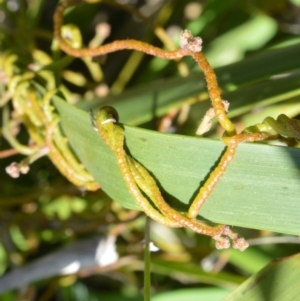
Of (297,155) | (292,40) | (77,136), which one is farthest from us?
(292,40)

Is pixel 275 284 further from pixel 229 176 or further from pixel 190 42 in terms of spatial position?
pixel 190 42

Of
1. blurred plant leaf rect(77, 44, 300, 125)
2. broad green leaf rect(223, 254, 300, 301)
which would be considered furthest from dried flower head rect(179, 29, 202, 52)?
broad green leaf rect(223, 254, 300, 301)

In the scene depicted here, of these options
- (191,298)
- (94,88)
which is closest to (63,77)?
(94,88)

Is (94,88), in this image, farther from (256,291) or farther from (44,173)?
(256,291)

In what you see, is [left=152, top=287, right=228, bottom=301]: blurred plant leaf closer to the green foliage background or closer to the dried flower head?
the green foliage background

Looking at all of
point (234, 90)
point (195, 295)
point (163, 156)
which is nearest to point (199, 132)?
point (163, 156)

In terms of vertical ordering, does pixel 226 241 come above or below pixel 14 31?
below
